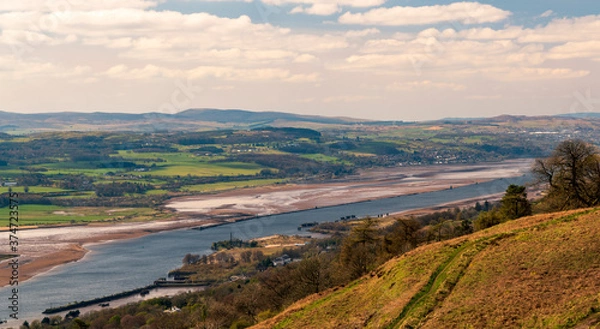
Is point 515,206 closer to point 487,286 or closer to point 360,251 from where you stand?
point 360,251

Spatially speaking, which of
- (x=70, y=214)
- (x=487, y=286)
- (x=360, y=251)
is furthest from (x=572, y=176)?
(x=70, y=214)

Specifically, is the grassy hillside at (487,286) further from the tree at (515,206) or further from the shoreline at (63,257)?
the shoreline at (63,257)

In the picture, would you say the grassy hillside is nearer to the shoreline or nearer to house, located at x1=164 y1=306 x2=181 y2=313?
house, located at x1=164 y1=306 x2=181 y2=313

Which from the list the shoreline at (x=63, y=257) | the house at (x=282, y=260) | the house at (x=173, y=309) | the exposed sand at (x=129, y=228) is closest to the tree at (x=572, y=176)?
the house at (x=173, y=309)

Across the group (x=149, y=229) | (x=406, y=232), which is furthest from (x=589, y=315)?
(x=149, y=229)

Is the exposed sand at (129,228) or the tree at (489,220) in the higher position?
the tree at (489,220)

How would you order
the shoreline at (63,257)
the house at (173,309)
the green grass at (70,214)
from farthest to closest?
the green grass at (70,214), the shoreline at (63,257), the house at (173,309)

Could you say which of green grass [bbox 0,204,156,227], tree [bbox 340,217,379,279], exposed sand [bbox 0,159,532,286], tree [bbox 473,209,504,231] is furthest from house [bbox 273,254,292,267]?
green grass [bbox 0,204,156,227]

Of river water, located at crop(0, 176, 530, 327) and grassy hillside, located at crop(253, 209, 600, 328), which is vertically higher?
grassy hillside, located at crop(253, 209, 600, 328)
